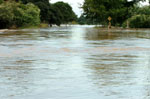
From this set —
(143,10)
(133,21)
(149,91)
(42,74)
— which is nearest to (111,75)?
(42,74)

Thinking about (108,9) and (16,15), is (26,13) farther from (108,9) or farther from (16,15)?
(108,9)

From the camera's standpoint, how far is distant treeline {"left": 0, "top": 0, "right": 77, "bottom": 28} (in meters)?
85.8

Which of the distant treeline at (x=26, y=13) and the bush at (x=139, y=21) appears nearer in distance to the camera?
the bush at (x=139, y=21)

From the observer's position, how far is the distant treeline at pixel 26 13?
3376 inches

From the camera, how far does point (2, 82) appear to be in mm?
10172

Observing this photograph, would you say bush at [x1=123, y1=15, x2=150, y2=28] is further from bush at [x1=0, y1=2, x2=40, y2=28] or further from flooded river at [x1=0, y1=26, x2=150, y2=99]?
flooded river at [x1=0, y1=26, x2=150, y2=99]

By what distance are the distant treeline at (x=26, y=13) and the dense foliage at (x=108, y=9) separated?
1561 cm

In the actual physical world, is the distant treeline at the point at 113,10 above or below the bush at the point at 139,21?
above

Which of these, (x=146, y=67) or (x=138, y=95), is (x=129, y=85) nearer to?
(x=138, y=95)

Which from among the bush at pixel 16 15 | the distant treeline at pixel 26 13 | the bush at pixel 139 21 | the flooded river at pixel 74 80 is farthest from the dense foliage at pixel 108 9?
the flooded river at pixel 74 80

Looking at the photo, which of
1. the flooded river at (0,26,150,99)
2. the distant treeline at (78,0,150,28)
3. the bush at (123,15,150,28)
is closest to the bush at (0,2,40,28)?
the distant treeline at (78,0,150,28)

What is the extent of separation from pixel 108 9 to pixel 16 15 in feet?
68.4

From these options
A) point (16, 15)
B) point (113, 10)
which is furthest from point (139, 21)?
point (16, 15)

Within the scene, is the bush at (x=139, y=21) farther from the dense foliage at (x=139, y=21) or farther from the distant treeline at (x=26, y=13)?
the distant treeline at (x=26, y=13)
